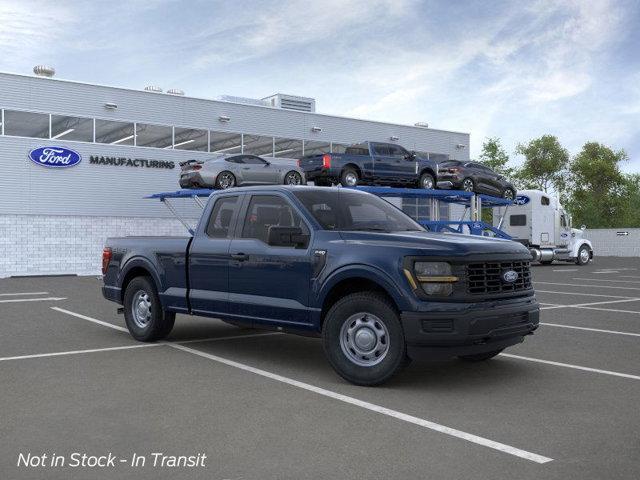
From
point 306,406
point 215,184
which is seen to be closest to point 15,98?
point 215,184

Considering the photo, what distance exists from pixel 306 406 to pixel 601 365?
3591 mm

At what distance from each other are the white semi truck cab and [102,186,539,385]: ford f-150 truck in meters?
24.4

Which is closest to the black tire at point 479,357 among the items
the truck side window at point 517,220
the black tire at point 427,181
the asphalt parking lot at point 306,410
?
the asphalt parking lot at point 306,410

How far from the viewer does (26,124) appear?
1053 inches

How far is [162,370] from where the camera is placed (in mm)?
7105

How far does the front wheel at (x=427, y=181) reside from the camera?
25938 millimetres

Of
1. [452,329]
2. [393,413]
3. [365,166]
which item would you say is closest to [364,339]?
[452,329]

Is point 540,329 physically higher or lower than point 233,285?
lower

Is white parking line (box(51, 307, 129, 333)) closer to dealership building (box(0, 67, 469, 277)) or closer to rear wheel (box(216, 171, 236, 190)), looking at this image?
rear wheel (box(216, 171, 236, 190))

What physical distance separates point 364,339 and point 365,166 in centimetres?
1768

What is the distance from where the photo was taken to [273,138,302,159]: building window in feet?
109

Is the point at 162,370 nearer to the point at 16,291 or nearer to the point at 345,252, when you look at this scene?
the point at 345,252

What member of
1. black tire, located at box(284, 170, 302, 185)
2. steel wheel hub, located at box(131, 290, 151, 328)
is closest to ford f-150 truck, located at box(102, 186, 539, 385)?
steel wheel hub, located at box(131, 290, 151, 328)

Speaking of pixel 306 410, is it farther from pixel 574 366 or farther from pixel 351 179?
pixel 351 179
